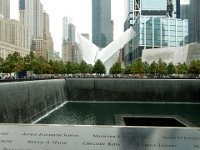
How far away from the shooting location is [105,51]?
226 feet

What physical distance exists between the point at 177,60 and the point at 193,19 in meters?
64.1

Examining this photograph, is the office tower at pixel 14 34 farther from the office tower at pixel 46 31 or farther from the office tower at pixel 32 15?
the office tower at pixel 46 31

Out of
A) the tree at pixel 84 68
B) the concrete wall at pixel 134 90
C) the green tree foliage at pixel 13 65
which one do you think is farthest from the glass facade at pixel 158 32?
the concrete wall at pixel 134 90

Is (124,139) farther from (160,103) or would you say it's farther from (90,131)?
(160,103)

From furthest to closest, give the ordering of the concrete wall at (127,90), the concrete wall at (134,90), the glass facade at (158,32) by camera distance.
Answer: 1. the glass facade at (158,32)
2. the concrete wall at (134,90)
3. the concrete wall at (127,90)

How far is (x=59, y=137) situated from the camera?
13.9 ft

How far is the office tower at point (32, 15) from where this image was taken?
16775 centimetres

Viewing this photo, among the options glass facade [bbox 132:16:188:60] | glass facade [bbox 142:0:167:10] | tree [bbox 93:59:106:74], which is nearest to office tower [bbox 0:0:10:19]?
glass facade [bbox 142:0:167:10]

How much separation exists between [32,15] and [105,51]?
10918 cm

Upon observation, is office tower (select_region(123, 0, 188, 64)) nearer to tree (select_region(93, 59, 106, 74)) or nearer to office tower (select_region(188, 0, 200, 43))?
office tower (select_region(188, 0, 200, 43))

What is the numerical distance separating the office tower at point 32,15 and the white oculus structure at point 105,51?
10132cm

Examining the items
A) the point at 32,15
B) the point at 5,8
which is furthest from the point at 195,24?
the point at 32,15

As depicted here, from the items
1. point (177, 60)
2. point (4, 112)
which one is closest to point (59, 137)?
point (4, 112)

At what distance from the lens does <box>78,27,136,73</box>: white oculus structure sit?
221ft
